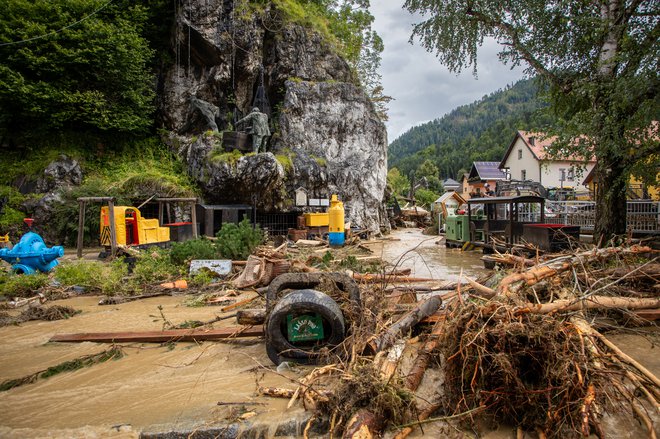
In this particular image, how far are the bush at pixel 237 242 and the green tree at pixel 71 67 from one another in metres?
14.7

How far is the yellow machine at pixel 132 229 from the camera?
Result: 36.3 feet

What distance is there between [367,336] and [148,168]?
765 inches

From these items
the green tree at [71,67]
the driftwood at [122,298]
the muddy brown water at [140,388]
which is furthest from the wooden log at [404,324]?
the green tree at [71,67]

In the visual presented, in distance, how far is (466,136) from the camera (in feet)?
452

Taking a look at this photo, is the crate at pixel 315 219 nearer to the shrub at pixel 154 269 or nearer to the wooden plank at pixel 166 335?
the shrub at pixel 154 269

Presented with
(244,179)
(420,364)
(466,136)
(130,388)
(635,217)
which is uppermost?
(466,136)

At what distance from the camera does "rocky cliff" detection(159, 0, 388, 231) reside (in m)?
20.7

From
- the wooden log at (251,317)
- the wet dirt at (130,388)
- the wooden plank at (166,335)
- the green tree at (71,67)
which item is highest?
the green tree at (71,67)

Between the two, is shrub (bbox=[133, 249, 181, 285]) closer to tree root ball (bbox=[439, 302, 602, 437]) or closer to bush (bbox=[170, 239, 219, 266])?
bush (bbox=[170, 239, 219, 266])

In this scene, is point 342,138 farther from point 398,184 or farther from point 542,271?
point 398,184

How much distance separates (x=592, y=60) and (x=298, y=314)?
1247cm

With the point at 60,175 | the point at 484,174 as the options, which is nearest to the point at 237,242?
the point at 60,175

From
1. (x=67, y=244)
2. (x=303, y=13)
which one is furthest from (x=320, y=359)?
(x=303, y=13)

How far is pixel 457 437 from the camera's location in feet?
7.91
